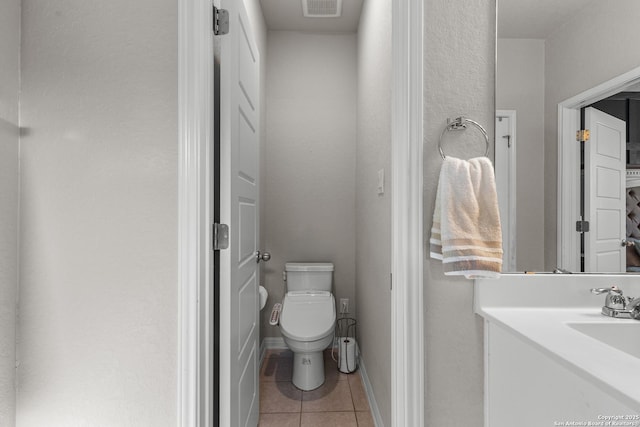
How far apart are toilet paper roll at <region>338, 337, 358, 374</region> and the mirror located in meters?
1.59

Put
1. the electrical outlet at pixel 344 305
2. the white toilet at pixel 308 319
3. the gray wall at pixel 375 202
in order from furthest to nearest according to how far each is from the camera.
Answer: the electrical outlet at pixel 344 305, the white toilet at pixel 308 319, the gray wall at pixel 375 202

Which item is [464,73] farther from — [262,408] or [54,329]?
[262,408]

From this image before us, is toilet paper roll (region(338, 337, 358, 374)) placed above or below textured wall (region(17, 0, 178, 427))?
below

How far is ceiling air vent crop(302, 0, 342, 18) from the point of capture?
2352 mm

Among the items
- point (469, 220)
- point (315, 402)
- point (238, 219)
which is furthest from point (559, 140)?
point (315, 402)

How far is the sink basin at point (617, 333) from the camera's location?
2.74ft

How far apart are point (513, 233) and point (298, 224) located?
6.25ft

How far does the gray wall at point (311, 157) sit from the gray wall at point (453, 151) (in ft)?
5.76

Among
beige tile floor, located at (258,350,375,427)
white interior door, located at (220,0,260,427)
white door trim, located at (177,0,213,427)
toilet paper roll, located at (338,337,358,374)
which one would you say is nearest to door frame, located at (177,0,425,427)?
white door trim, located at (177,0,213,427)

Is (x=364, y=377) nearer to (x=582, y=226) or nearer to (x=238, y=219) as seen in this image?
(x=238, y=219)

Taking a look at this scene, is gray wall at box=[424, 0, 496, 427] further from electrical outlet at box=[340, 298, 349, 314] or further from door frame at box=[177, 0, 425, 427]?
electrical outlet at box=[340, 298, 349, 314]

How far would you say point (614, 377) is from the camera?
1.91ft

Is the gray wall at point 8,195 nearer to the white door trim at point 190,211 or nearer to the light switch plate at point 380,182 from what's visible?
the white door trim at point 190,211

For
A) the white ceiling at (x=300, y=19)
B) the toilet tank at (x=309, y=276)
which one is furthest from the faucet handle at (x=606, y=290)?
the white ceiling at (x=300, y=19)
